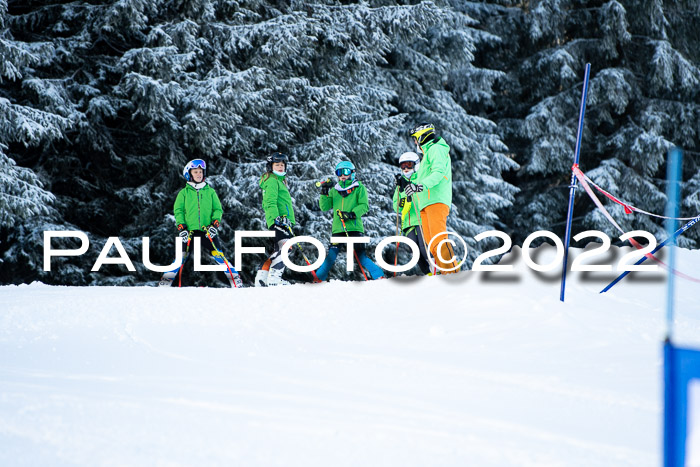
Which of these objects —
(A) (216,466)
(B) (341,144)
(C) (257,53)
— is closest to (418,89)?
(B) (341,144)

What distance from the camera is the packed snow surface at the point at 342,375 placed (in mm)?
2877

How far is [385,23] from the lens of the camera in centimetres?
1290

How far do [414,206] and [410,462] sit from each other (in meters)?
4.94

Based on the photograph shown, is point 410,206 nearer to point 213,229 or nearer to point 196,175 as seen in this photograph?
point 213,229

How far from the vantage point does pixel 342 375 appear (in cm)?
396

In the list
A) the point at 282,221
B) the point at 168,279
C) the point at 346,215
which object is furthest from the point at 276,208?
the point at 168,279

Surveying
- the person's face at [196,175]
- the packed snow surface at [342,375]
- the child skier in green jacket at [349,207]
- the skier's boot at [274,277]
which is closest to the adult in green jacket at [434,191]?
the packed snow surface at [342,375]

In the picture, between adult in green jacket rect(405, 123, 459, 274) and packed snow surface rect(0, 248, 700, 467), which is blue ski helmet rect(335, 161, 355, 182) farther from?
packed snow surface rect(0, 248, 700, 467)

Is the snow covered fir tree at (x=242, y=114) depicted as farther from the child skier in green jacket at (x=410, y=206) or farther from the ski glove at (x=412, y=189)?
the ski glove at (x=412, y=189)

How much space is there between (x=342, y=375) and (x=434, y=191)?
367 centimetres

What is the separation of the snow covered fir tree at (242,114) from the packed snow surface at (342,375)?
4.80 meters

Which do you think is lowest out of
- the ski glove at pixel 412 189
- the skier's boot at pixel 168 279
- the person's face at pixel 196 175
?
the skier's boot at pixel 168 279

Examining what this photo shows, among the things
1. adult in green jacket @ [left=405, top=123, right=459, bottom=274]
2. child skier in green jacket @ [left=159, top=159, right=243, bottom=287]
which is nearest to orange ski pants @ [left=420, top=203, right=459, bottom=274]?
adult in green jacket @ [left=405, top=123, right=459, bottom=274]

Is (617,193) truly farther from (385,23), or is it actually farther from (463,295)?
(463,295)
